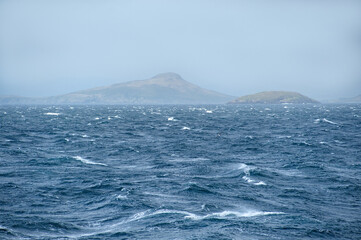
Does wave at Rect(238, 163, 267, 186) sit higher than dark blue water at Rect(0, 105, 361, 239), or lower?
higher

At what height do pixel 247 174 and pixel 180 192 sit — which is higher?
pixel 247 174

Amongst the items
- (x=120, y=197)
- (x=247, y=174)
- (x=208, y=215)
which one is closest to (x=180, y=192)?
(x=120, y=197)

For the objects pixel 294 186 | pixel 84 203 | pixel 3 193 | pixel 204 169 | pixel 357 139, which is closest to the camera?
pixel 84 203

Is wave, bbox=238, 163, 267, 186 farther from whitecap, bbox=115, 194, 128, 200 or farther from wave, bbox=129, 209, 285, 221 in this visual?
whitecap, bbox=115, 194, 128, 200

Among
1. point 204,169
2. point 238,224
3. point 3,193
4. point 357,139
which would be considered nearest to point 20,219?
point 3,193

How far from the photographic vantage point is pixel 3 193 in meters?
36.1

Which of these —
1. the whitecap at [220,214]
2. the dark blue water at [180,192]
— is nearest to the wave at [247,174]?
the dark blue water at [180,192]

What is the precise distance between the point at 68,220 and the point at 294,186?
69.9 feet

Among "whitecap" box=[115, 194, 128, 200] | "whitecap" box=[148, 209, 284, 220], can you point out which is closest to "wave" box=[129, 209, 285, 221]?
"whitecap" box=[148, 209, 284, 220]

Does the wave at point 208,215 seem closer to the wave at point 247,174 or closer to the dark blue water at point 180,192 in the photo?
the dark blue water at point 180,192

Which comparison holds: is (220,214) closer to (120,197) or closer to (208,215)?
(208,215)

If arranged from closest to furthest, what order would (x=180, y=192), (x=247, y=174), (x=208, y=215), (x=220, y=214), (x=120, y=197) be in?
(x=208, y=215) → (x=220, y=214) → (x=120, y=197) → (x=180, y=192) → (x=247, y=174)

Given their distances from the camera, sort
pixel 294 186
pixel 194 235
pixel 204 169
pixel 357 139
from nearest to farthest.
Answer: pixel 194 235
pixel 294 186
pixel 204 169
pixel 357 139

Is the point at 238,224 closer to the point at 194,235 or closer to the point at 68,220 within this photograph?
the point at 194,235
